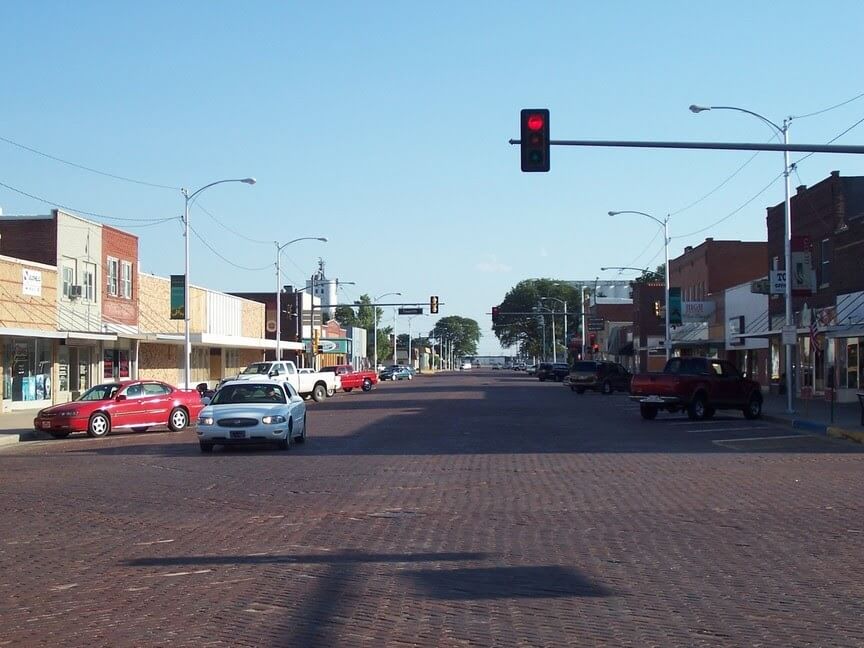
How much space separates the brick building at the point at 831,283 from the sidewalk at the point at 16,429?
24444 millimetres

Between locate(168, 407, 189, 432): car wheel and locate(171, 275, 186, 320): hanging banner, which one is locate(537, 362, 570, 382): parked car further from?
locate(168, 407, 189, 432): car wheel

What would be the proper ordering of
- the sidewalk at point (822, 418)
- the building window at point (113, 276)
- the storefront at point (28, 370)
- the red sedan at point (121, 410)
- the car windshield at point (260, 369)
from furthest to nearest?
the building window at point (113, 276) < the car windshield at point (260, 369) < the storefront at point (28, 370) < the red sedan at point (121, 410) < the sidewalk at point (822, 418)

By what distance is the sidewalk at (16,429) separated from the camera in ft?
92.1

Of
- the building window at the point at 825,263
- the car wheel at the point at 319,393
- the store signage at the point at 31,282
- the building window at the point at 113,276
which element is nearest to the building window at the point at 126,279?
the building window at the point at 113,276

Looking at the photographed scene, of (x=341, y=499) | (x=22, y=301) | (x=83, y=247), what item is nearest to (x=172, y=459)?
(x=341, y=499)

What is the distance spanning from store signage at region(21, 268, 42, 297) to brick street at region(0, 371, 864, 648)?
19098 millimetres

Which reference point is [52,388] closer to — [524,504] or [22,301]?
[22,301]

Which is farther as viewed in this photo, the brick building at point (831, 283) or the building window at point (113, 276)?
the building window at point (113, 276)

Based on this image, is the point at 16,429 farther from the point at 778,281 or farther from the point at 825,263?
the point at 825,263

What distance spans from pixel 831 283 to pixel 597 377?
19.5 m

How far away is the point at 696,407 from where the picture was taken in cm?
3322

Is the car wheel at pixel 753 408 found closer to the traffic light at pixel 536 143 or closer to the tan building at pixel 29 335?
the traffic light at pixel 536 143

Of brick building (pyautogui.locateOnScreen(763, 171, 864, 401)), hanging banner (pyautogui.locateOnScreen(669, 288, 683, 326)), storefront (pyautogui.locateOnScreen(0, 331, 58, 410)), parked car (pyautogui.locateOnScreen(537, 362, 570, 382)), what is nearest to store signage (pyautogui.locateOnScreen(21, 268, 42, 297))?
storefront (pyautogui.locateOnScreen(0, 331, 58, 410))

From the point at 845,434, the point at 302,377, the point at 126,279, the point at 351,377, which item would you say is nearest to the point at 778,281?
the point at 845,434
